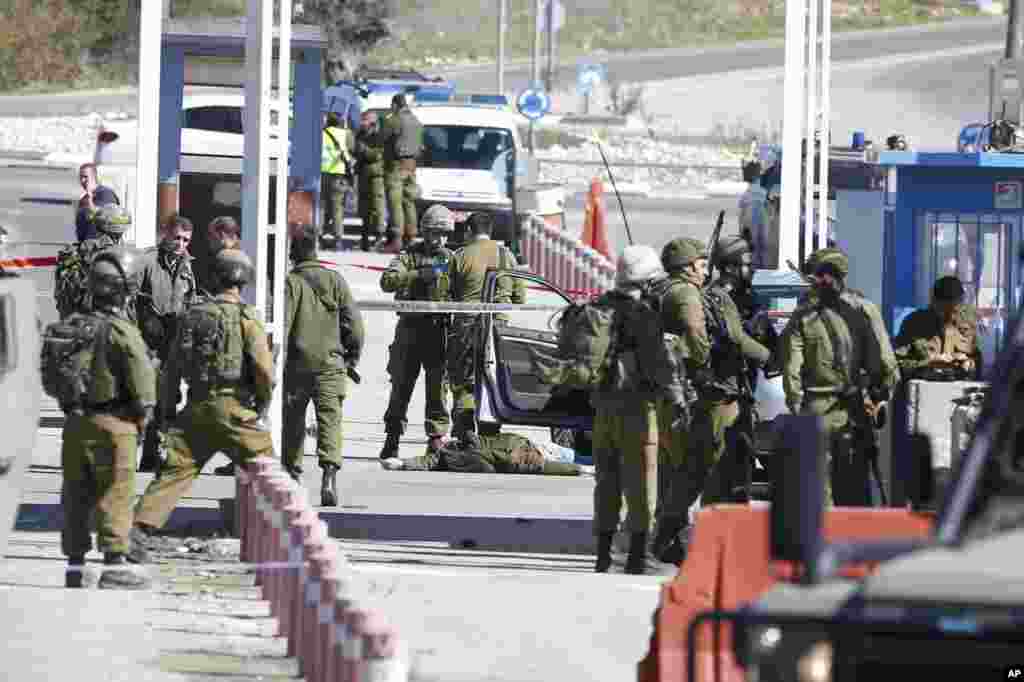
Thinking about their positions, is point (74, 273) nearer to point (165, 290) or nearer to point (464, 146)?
point (165, 290)

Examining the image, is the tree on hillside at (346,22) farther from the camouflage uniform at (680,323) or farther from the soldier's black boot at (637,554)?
the soldier's black boot at (637,554)

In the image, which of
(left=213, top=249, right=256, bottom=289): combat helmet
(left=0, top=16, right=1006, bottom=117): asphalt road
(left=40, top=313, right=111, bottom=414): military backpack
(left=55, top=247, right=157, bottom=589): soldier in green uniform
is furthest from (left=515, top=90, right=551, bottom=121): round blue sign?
(left=40, top=313, right=111, bottom=414): military backpack

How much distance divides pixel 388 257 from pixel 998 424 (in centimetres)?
2447

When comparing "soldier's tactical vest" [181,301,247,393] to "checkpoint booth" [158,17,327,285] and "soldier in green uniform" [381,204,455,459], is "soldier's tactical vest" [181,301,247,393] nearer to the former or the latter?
"soldier in green uniform" [381,204,455,459]

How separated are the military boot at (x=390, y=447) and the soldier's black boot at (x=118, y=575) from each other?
18.9 feet

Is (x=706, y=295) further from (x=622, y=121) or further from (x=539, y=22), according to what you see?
(x=622, y=121)

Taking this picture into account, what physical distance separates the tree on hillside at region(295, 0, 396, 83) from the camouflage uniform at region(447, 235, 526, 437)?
3214 cm

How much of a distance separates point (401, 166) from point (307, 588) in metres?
19.9

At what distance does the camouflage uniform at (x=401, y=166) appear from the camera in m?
29.0

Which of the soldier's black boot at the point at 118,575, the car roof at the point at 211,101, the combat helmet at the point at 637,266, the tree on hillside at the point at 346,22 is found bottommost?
the soldier's black boot at the point at 118,575

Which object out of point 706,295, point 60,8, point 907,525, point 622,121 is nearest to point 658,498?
point 706,295

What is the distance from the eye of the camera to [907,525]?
6988 mm

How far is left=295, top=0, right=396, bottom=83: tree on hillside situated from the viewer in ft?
163

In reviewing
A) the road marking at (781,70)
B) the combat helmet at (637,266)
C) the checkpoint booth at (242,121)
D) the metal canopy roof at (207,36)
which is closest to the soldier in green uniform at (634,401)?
the combat helmet at (637,266)
